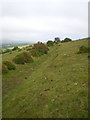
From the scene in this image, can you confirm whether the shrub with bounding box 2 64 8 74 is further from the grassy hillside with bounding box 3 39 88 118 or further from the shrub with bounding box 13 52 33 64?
the grassy hillside with bounding box 3 39 88 118

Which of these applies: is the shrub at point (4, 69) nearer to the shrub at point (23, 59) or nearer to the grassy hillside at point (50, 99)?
the shrub at point (23, 59)

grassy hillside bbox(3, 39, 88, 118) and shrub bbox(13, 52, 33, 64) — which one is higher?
shrub bbox(13, 52, 33, 64)

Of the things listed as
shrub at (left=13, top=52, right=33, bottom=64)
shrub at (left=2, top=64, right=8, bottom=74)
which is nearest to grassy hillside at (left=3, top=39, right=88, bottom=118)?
shrub at (left=2, top=64, right=8, bottom=74)

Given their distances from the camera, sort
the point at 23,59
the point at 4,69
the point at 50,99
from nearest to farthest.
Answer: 1. the point at 50,99
2. the point at 4,69
3. the point at 23,59

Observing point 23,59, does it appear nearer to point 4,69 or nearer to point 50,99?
point 4,69

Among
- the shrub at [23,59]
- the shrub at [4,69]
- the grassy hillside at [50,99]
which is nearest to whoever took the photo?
the grassy hillside at [50,99]

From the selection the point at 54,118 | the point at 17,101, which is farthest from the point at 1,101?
the point at 54,118

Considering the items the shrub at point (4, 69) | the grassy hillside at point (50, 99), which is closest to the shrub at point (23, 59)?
the shrub at point (4, 69)

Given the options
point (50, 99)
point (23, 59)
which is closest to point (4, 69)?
point (23, 59)

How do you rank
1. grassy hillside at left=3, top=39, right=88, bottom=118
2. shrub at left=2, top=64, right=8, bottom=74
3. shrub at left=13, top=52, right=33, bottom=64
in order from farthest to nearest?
shrub at left=13, top=52, right=33, bottom=64
shrub at left=2, top=64, right=8, bottom=74
grassy hillside at left=3, top=39, right=88, bottom=118

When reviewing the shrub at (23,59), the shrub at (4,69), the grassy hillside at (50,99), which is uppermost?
the shrub at (23,59)

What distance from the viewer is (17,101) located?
16000 mm

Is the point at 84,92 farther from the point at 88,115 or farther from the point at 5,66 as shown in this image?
the point at 5,66

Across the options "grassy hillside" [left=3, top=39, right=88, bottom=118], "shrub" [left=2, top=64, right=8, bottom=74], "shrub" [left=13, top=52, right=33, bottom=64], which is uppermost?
"shrub" [left=13, top=52, right=33, bottom=64]
